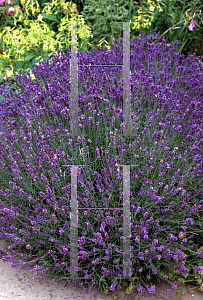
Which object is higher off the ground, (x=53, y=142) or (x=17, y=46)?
(x=17, y=46)

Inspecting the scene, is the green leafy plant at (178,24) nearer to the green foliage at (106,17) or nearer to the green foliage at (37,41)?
the green foliage at (106,17)

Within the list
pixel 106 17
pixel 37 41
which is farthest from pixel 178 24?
pixel 37 41

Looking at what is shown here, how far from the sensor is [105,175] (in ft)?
6.75

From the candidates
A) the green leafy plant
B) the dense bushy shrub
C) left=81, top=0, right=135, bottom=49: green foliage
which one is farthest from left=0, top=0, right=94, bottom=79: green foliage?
the green leafy plant

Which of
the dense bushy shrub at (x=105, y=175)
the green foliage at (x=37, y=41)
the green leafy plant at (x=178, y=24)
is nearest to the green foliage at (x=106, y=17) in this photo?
the green foliage at (x=37, y=41)

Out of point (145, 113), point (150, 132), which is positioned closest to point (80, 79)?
point (145, 113)

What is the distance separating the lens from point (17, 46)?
4125 mm

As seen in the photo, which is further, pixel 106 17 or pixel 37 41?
pixel 106 17

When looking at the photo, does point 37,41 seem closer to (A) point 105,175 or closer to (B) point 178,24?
(B) point 178,24

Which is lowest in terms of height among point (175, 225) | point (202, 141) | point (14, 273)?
point (14, 273)

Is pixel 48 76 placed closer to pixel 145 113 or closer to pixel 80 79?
pixel 80 79

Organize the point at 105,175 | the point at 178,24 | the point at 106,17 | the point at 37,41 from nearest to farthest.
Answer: the point at 105,175 → the point at 37,41 → the point at 106,17 → the point at 178,24

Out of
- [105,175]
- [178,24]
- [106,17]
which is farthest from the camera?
[178,24]

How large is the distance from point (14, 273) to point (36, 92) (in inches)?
58.3
